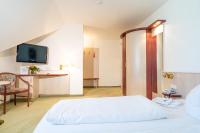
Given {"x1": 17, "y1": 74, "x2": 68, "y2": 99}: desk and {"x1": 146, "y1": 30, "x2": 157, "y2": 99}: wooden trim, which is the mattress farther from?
{"x1": 17, "y1": 74, "x2": 68, "y2": 99}: desk

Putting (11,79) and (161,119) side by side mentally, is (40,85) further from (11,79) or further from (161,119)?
(161,119)

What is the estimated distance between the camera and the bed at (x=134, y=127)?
1260mm

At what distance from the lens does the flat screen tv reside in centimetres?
476

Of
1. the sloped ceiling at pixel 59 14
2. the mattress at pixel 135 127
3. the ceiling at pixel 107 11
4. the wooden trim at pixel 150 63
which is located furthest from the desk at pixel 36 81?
the mattress at pixel 135 127

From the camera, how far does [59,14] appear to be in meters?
4.40

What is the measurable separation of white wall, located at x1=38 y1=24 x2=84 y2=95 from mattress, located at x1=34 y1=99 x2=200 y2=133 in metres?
3.91

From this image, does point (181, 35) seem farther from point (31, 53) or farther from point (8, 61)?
point (8, 61)

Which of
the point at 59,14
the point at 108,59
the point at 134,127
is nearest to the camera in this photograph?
the point at 134,127

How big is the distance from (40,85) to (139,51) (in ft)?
10.8

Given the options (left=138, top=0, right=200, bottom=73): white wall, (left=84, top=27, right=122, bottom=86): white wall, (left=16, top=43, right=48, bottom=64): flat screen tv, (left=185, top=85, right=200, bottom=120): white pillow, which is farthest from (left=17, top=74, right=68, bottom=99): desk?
(left=185, top=85, right=200, bottom=120): white pillow

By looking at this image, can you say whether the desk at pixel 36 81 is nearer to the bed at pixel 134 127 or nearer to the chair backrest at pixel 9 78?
the chair backrest at pixel 9 78

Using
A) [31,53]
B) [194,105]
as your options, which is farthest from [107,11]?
[194,105]

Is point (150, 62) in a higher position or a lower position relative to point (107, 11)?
lower

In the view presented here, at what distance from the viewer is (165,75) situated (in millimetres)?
3432
